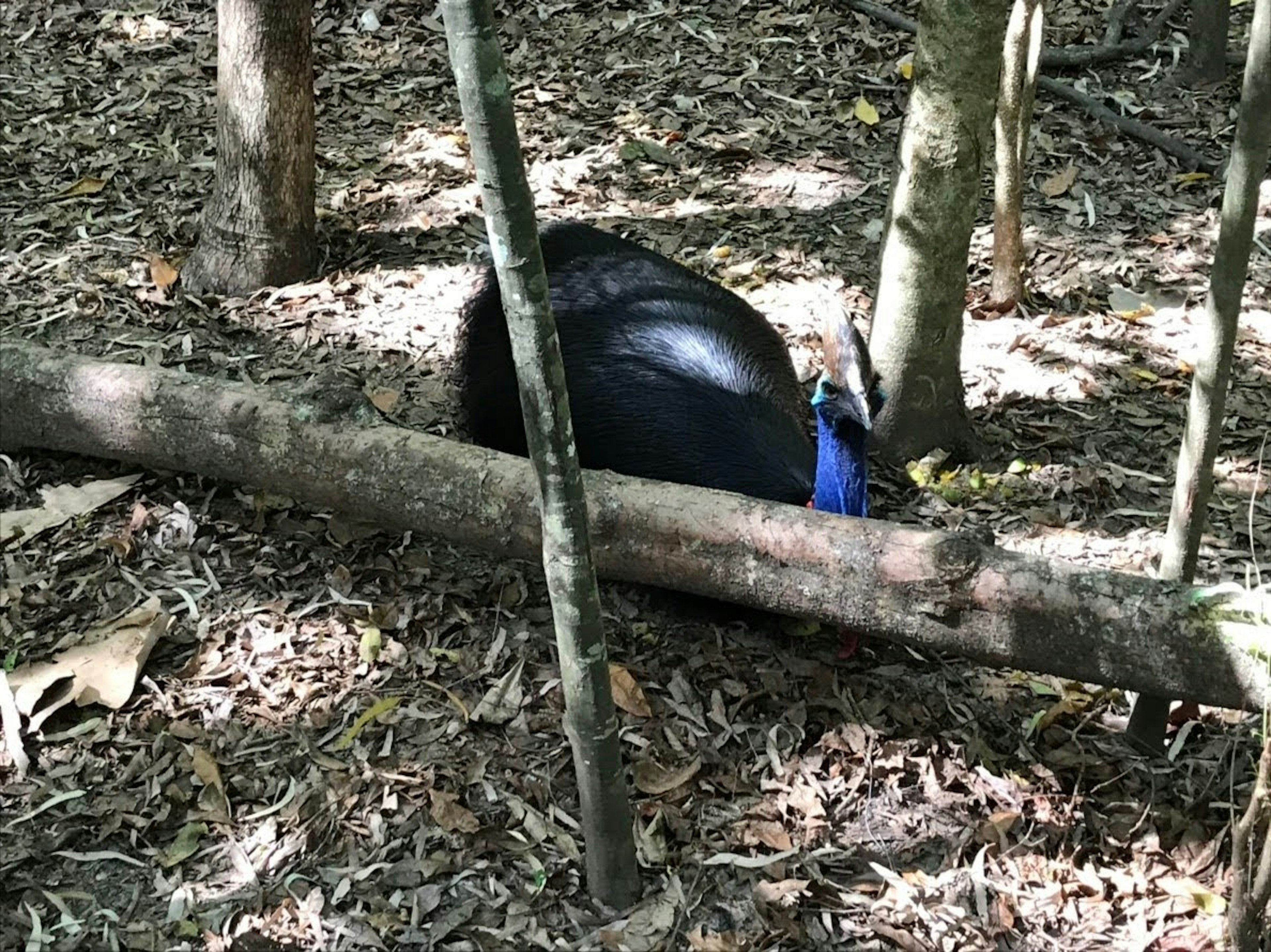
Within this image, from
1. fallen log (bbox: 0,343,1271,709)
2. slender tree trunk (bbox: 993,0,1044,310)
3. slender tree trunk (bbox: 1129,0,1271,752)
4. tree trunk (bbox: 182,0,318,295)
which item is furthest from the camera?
tree trunk (bbox: 182,0,318,295)

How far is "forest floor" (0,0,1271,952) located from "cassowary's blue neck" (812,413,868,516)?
509mm

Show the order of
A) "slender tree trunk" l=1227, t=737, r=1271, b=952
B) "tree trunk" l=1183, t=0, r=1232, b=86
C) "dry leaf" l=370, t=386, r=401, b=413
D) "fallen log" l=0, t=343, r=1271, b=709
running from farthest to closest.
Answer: "tree trunk" l=1183, t=0, r=1232, b=86 → "dry leaf" l=370, t=386, r=401, b=413 → "fallen log" l=0, t=343, r=1271, b=709 → "slender tree trunk" l=1227, t=737, r=1271, b=952

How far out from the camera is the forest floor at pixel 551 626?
337 cm

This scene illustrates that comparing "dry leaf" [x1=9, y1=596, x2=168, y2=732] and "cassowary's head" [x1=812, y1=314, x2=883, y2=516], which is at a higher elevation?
"cassowary's head" [x1=812, y1=314, x2=883, y2=516]

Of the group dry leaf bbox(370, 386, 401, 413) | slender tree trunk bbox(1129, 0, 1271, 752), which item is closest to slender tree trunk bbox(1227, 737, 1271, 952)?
slender tree trunk bbox(1129, 0, 1271, 752)

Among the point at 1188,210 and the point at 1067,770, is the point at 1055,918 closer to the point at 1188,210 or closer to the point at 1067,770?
the point at 1067,770

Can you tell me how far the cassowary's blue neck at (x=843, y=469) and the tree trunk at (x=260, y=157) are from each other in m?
2.73

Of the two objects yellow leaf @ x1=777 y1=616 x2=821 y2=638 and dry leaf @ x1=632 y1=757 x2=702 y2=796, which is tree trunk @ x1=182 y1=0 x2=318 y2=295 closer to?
yellow leaf @ x1=777 y1=616 x2=821 y2=638

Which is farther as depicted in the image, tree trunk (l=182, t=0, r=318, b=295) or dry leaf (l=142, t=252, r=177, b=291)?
dry leaf (l=142, t=252, r=177, b=291)

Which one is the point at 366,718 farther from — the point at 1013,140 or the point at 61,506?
the point at 1013,140

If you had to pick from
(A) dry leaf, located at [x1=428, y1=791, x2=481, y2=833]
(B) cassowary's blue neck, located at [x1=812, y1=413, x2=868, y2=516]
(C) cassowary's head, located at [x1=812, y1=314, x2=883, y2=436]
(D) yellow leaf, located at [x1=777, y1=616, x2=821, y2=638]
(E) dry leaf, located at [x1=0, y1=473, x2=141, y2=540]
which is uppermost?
(C) cassowary's head, located at [x1=812, y1=314, x2=883, y2=436]

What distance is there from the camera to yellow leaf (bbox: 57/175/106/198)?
6168 millimetres

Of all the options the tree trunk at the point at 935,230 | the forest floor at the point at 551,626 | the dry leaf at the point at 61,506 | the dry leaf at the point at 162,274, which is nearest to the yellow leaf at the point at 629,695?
the forest floor at the point at 551,626

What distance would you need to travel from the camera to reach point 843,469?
153 inches
